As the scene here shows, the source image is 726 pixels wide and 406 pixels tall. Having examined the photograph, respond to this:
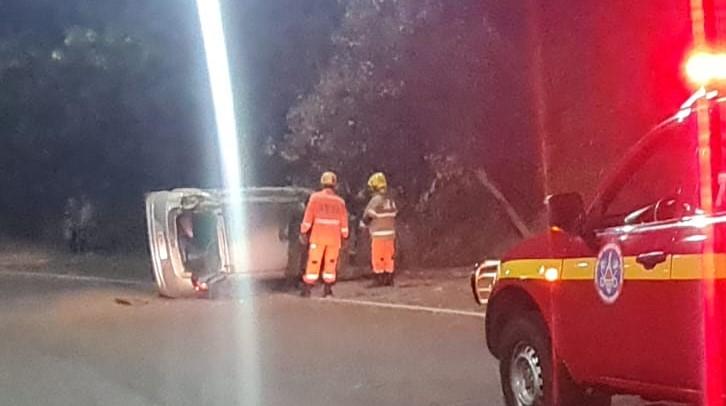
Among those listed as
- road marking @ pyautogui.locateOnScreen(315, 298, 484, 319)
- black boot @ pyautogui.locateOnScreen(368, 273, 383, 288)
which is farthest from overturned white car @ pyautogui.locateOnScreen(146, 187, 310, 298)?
road marking @ pyautogui.locateOnScreen(315, 298, 484, 319)

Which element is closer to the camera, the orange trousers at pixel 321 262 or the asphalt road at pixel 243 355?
the asphalt road at pixel 243 355

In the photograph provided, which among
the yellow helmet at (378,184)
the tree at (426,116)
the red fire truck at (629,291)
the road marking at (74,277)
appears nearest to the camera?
the red fire truck at (629,291)

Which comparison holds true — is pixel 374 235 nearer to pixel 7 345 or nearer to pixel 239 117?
pixel 7 345

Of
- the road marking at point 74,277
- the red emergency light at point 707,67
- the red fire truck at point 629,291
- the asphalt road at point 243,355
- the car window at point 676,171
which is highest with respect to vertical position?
the red emergency light at point 707,67

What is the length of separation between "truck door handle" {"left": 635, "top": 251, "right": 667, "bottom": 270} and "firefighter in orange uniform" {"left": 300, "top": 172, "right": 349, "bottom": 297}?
11326 millimetres

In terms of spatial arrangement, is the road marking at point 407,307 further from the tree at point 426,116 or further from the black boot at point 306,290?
the tree at point 426,116

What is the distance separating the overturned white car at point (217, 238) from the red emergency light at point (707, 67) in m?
12.5

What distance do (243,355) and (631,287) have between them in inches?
243

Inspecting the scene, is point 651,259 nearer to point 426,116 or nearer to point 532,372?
point 532,372

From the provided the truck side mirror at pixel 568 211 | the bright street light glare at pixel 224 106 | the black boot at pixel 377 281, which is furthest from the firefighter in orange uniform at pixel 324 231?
the truck side mirror at pixel 568 211

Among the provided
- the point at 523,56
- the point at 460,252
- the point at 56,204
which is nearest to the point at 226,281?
the point at 523,56

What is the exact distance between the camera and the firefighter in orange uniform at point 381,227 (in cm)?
1919

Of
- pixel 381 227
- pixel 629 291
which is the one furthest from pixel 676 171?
pixel 381 227

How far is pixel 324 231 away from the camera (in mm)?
18328
